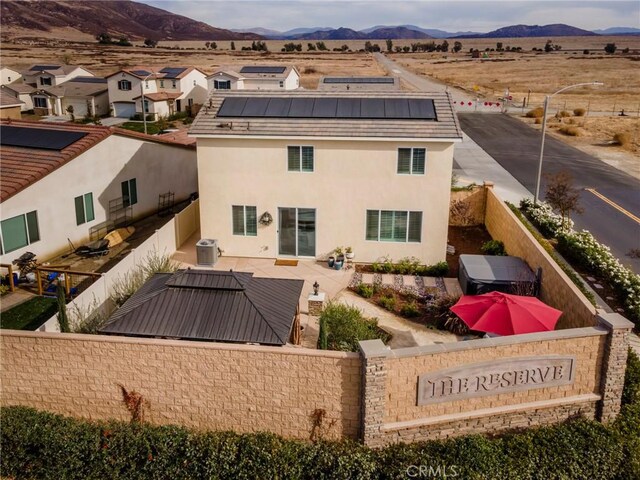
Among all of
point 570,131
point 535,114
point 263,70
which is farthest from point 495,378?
point 263,70

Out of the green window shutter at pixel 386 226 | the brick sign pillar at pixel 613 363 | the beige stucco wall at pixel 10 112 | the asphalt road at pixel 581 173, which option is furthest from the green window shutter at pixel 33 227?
the beige stucco wall at pixel 10 112

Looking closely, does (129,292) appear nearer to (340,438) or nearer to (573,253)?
(340,438)

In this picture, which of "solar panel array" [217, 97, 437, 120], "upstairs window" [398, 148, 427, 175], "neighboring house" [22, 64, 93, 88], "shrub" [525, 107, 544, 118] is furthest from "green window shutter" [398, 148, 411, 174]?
"neighboring house" [22, 64, 93, 88]

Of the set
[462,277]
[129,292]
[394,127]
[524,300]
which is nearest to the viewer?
[524,300]

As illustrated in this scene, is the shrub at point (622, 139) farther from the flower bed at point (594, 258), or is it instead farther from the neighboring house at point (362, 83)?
the flower bed at point (594, 258)

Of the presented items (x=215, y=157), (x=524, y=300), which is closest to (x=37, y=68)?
(x=215, y=157)
